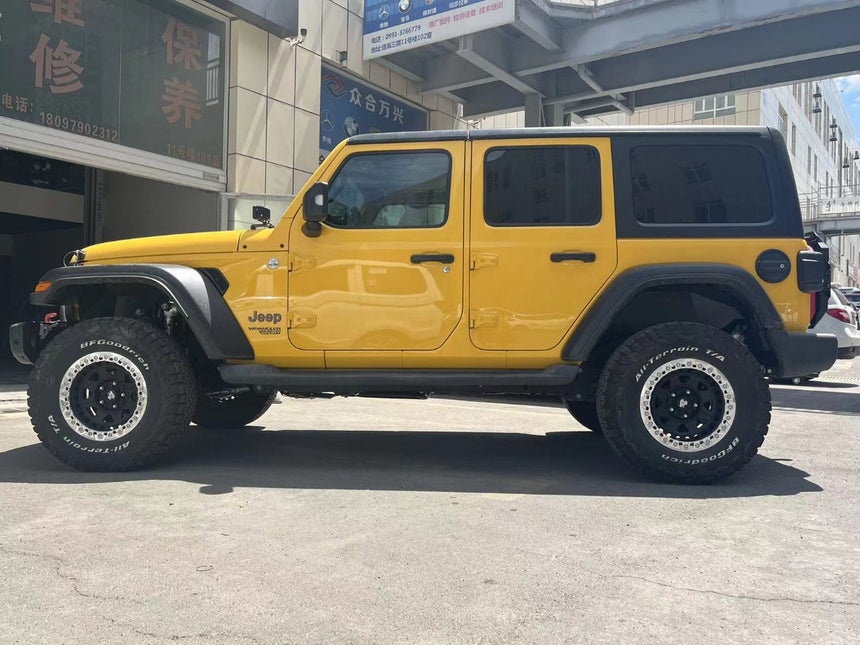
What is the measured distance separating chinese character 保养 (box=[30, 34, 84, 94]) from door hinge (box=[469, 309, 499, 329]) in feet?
29.7

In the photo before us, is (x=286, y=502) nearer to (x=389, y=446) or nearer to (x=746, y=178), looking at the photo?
(x=389, y=446)

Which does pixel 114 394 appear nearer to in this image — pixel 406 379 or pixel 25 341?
pixel 25 341

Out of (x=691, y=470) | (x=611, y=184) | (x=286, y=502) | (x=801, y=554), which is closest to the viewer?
(x=801, y=554)

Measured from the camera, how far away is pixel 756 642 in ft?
7.32

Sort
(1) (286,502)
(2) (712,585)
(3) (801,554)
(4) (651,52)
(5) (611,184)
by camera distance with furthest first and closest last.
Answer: (4) (651,52) < (5) (611,184) < (1) (286,502) < (3) (801,554) < (2) (712,585)

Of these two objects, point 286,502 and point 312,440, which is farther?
point 312,440

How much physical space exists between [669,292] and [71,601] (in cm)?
374

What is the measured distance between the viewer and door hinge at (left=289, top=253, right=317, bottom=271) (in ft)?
15.0

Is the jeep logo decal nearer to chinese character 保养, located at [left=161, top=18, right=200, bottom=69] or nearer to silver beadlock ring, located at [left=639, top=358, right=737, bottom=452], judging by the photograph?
silver beadlock ring, located at [left=639, top=358, right=737, bottom=452]

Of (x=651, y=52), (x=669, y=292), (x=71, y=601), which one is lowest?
(x=71, y=601)

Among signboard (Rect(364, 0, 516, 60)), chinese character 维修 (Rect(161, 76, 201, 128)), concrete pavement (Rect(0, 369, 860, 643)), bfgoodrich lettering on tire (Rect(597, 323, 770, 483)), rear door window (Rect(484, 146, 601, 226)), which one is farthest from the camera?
signboard (Rect(364, 0, 516, 60))

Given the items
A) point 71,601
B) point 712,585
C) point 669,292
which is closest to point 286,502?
point 71,601

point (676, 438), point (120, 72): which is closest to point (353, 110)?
point (120, 72)

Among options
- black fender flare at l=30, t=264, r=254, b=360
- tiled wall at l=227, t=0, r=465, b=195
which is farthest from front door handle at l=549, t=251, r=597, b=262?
tiled wall at l=227, t=0, r=465, b=195
